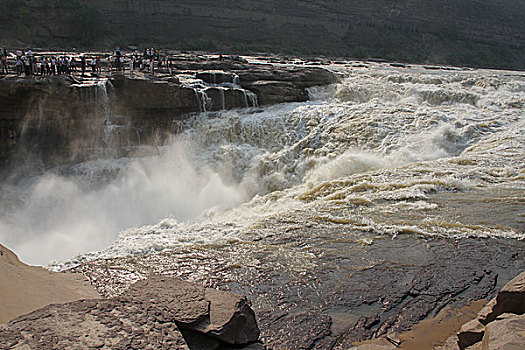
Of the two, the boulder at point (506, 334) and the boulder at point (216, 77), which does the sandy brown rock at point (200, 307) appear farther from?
the boulder at point (216, 77)

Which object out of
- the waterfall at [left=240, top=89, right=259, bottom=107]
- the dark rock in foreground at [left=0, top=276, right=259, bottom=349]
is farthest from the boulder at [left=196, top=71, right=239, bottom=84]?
the dark rock in foreground at [left=0, top=276, right=259, bottom=349]

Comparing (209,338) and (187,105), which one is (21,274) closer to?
(209,338)

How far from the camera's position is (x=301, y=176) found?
1046 centimetres

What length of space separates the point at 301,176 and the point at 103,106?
19.7 ft

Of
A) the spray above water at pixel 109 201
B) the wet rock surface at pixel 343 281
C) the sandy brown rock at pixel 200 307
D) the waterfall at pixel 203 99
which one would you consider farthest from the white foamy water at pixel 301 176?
the sandy brown rock at pixel 200 307

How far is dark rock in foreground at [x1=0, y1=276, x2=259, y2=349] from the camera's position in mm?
2658

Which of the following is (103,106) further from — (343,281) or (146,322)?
(146,322)

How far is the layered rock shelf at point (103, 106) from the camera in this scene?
11422 millimetres

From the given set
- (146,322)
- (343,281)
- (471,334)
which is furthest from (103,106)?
(471,334)

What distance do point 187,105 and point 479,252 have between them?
31.3 feet

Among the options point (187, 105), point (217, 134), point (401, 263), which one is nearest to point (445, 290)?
point (401, 263)

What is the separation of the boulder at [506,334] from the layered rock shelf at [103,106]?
11.1 meters

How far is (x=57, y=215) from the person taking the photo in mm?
10445

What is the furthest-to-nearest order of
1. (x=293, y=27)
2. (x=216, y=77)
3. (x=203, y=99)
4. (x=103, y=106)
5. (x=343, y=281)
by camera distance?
(x=293, y=27) → (x=216, y=77) → (x=203, y=99) → (x=103, y=106) → (x=343, y=281)
